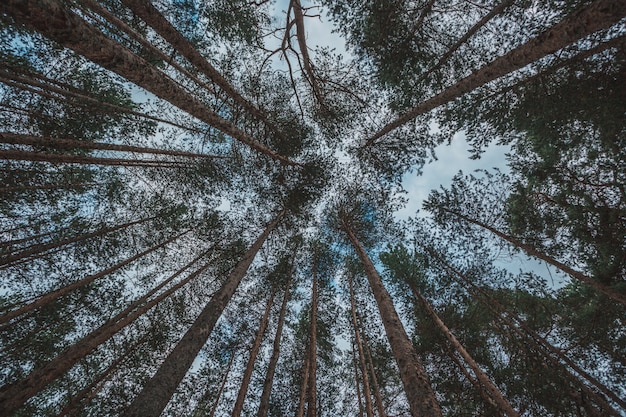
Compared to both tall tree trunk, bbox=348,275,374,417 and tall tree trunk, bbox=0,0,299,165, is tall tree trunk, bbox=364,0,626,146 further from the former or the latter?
tall tree trunk, bbox=348,275,374,417

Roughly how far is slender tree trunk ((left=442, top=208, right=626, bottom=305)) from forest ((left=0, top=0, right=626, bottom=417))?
4.5 inches

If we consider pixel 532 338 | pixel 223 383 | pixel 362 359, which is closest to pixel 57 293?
pixel 223 383

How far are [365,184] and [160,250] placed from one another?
973 cm

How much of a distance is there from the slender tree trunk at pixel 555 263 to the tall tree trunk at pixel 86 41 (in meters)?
9.42

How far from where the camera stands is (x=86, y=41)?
92.4 inches

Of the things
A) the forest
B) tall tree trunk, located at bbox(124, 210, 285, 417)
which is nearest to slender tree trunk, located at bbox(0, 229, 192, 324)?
the forest

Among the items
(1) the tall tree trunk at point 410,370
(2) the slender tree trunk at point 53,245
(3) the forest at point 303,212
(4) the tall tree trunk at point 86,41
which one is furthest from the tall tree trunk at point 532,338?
(2) the slender tree trunk at point 53,245

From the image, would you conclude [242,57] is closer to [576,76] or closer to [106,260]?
[576,76]

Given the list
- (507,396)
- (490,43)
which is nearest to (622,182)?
(490,43)

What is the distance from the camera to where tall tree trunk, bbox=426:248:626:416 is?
691cm

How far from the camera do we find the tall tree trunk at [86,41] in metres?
1.96

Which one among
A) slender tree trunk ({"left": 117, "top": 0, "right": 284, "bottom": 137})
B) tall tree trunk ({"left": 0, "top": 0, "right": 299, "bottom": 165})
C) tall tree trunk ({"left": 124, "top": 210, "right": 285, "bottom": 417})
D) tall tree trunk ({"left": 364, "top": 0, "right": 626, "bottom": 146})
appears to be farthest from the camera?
slender tree trunk ({"left": 117, "top": 0, "right": 284, "bottom": 137})

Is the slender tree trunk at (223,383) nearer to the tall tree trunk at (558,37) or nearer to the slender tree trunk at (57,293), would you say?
the slender tree trunk at (57,293)

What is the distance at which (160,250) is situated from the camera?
12234 mm
